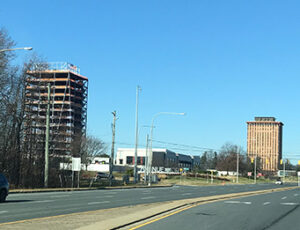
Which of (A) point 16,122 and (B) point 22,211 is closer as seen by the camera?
(B) point 22,211

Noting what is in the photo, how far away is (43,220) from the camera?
15.1 meters

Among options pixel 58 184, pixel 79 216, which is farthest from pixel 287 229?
pixel 58 184

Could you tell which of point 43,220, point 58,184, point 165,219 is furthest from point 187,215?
point 58,184

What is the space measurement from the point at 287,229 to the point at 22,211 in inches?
400

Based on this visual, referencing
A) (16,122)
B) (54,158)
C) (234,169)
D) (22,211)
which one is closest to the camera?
(22,211)

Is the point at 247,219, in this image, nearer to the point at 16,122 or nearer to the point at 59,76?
the point at 16,122

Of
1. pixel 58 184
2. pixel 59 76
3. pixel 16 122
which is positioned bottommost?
pixel 58 184

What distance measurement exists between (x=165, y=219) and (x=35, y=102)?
3412 cm

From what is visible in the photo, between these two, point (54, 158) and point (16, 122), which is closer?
point (16, 122)

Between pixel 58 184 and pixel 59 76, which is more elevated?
pixel 59 76

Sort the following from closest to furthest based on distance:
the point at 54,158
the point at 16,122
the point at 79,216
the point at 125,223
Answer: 1. the point at 125,223
2. the point at 79,216
3. the point at 16,122
4. the point at 54,158

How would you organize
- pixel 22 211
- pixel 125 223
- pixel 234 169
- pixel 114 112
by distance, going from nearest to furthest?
pixel 125 223 → pixel 22 211 → pixel 114 112 → pixel 234 169

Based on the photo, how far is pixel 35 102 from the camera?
1890 inches

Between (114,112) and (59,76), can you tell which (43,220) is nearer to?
(114,112)
